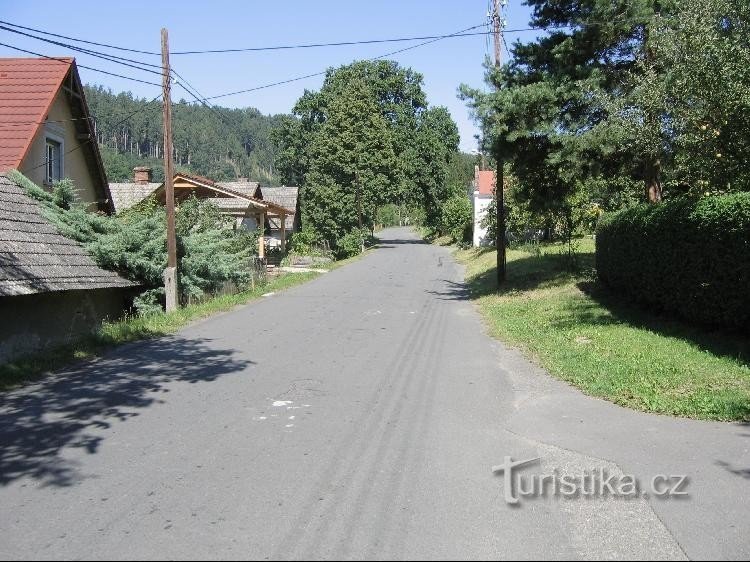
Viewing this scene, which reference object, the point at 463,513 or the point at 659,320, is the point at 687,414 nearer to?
the point at 463,513

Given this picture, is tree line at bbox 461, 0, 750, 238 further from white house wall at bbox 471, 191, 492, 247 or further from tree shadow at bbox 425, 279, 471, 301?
white house wall at bbox 471, 191, 492, 247

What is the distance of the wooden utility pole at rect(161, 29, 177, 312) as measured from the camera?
17484mm

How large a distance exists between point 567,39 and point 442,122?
58.7 m

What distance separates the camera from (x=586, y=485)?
5180mm

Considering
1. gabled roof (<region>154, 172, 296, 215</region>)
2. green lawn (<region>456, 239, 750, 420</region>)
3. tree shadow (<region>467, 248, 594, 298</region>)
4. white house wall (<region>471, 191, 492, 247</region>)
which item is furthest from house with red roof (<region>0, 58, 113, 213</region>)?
white house wall (<region>471, 191, 492, 247</region>)

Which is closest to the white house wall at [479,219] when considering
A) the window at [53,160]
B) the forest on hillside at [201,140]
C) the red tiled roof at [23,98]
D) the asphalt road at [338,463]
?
the window at [53,160]

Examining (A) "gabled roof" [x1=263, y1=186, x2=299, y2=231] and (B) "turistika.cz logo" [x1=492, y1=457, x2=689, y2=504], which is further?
(A) "gabled roof" [x1=263, y1=186, x2=299, y2=231]

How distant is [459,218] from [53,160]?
44508mm

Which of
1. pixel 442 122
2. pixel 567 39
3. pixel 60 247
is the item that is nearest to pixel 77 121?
pixel 60 247

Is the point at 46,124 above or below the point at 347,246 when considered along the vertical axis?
A: above

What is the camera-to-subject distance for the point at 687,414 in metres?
7.18

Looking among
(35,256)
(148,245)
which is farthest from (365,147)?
(35,256)

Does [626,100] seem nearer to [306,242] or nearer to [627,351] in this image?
[627,351]

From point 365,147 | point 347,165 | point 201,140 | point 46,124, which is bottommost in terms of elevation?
point 46,124
